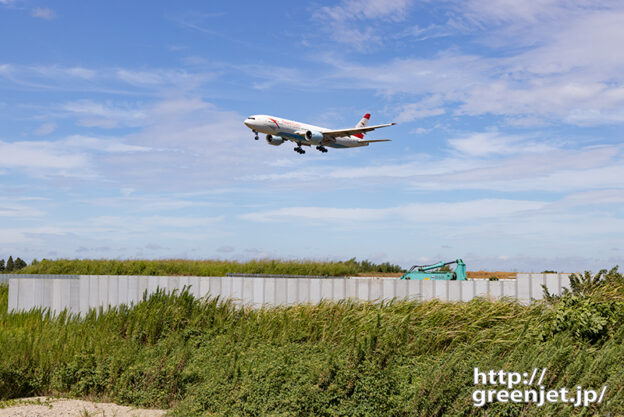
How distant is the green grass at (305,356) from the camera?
9.33 meters

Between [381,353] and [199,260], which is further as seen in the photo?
[199,260]

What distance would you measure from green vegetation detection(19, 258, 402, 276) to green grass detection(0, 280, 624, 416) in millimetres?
19642

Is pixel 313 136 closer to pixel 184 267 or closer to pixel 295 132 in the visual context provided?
pixel 295 132

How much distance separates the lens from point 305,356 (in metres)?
11.3

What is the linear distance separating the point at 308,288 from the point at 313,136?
98.0ft

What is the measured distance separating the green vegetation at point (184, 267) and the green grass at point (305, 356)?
64.4 ft

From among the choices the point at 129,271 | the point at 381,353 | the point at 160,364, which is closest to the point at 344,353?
the point at 381,353

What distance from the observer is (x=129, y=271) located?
3694cm

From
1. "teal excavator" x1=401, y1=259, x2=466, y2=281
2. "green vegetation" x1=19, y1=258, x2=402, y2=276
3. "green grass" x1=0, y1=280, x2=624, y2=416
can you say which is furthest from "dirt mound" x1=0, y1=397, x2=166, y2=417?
"green vegetation" x1=19, y1=258, x2=402, y2=276

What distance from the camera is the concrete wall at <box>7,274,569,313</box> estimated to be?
16.2m

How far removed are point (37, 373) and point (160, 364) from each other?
2899 mm

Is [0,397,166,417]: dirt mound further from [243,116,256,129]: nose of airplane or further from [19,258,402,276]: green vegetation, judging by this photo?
[243,116,256,129]: nose of airplane

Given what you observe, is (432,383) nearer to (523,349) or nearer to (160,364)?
(523,349)

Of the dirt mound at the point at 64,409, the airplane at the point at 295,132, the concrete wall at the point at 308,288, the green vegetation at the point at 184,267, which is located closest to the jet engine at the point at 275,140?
the airplane at the point at 295,132
